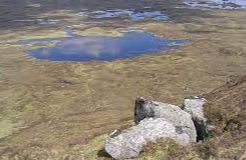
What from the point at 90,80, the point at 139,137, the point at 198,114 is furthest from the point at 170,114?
the point at 90,80

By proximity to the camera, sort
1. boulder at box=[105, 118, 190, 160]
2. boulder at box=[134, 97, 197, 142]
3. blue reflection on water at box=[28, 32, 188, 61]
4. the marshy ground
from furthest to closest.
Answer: blue reflection on water at box=[28, 32, 188, 61], the marshy ground, boulder at box=[134, 97, 197, 142], boulder at box=[105, 118, 190, 160]

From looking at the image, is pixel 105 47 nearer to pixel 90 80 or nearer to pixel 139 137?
pixel 90 80

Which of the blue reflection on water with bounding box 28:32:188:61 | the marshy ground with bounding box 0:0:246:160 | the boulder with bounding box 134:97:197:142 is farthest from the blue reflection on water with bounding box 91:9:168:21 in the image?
the boulder with bounding box 134:97:197:142

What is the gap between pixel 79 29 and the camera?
104062 millimetres

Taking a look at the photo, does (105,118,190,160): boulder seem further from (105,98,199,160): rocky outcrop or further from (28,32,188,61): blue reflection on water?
(28,32,188,61): blue reflection on water

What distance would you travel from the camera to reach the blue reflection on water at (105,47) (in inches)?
3093

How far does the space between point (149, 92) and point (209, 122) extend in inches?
1426

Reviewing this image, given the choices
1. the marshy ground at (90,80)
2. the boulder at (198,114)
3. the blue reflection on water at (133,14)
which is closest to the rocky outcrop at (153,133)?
the boulder at (198,114)

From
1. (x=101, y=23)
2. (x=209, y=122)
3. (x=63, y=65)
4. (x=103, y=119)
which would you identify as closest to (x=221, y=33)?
(x=101, y=23)

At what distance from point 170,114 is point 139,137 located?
2.32 meters

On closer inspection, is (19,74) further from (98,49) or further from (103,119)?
(103,119)

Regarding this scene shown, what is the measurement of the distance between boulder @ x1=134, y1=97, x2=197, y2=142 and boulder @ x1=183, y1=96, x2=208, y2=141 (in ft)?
1.35

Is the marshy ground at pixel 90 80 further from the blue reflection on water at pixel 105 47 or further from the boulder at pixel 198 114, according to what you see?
the boulder at pixel 198 114

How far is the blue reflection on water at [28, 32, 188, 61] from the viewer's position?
7856cm
